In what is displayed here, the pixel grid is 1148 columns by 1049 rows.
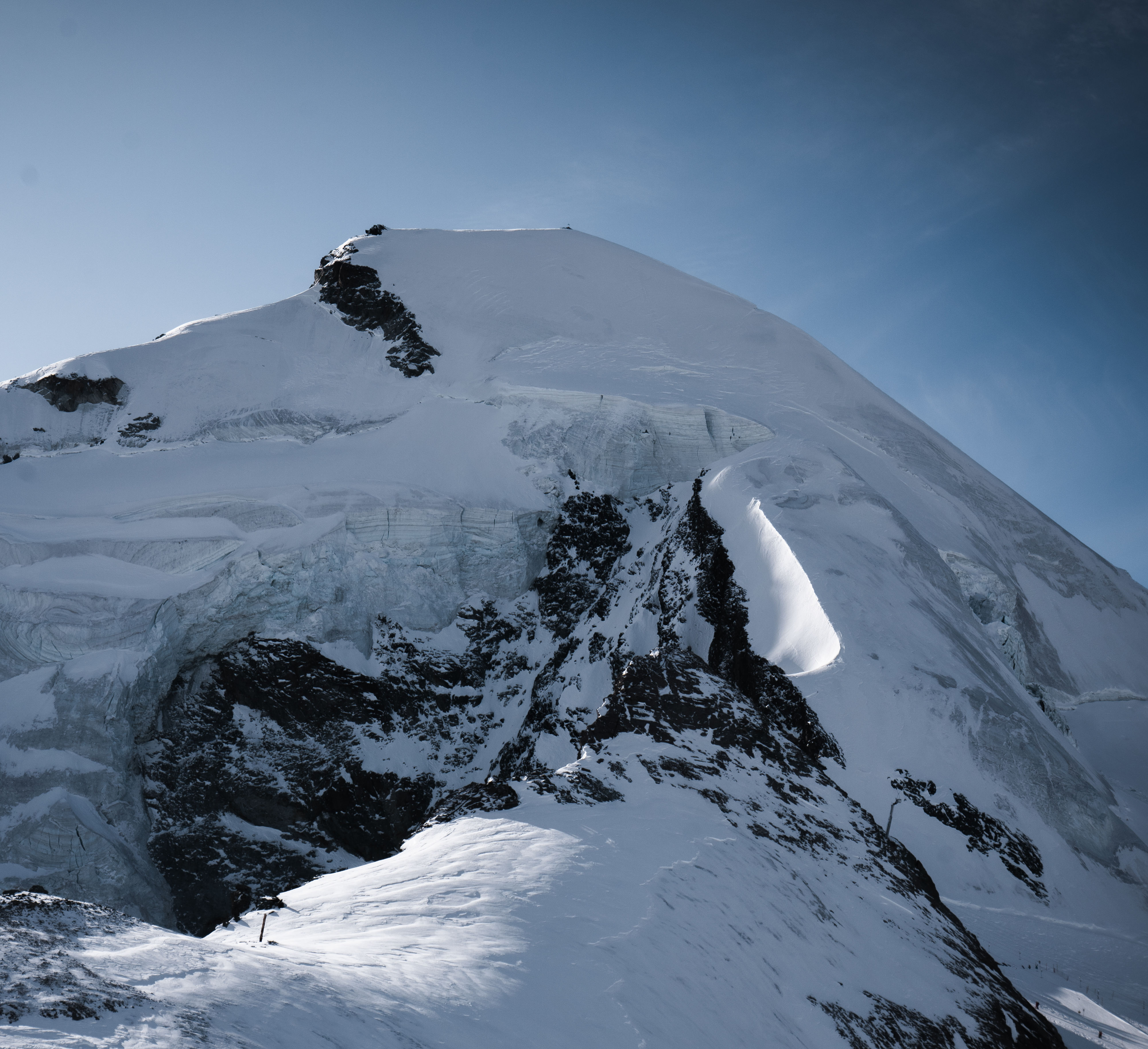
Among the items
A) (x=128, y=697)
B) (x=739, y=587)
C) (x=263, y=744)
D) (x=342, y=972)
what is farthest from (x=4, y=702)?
(x=342, y=972)

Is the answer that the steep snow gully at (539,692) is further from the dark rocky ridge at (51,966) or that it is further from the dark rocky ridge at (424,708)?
the dark rocky ridge at (424,708)

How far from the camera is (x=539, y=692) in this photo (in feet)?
119

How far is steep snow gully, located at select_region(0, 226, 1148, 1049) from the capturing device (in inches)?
408

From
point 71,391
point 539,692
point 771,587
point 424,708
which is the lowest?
point 424,708

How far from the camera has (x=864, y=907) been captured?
1548 cm

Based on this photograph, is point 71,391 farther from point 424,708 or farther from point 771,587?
point 771,587

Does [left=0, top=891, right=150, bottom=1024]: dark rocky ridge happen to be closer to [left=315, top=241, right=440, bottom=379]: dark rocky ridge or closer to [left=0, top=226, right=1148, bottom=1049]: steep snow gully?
[left=0, top=226, right=1148, bottom=1049]: steep snow gully

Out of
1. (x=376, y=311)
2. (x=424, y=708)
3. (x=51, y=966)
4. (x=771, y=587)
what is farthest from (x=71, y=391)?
(x=51, y=966)

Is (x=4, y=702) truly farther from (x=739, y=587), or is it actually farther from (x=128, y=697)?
(x=739, y=587)

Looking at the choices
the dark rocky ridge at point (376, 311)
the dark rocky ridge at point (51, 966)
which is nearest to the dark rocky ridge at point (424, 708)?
the dark rocky ridge at point (376, 311)

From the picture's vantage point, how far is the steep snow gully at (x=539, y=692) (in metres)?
10.4

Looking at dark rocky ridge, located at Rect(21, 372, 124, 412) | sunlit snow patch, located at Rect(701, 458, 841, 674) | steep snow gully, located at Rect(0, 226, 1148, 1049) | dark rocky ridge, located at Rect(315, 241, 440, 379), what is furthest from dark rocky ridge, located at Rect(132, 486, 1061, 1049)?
dark rocky ridge, located at Rect(21, 372, 124, 412)

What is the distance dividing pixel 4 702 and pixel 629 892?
30.3 m

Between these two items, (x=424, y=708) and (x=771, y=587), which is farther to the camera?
(x=424, y=708)
